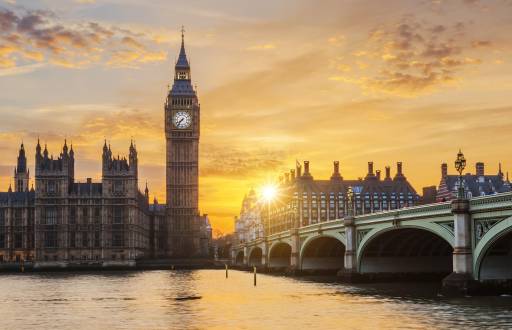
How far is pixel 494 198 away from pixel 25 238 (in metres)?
154

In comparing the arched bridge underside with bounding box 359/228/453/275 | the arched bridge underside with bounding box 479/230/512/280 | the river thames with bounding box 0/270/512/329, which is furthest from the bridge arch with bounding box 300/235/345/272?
the arched bridge underside with bounding box 479/230/512/280

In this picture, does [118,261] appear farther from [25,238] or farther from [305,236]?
[305,236]

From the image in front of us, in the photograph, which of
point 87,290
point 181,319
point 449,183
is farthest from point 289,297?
point 449,183

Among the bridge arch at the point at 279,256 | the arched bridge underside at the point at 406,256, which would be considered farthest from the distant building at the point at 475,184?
the arched bridge underside at the point at 406,256

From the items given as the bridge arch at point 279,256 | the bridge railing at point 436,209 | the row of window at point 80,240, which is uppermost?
the bridge railing at point 436,209

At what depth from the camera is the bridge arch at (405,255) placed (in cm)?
8819

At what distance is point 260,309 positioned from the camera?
198ft

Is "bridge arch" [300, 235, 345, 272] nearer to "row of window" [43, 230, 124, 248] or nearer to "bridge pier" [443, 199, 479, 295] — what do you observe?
"bridge pier" [443, 199, 479, 295]

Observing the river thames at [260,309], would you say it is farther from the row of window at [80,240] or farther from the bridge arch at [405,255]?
the row of window at [80,240]

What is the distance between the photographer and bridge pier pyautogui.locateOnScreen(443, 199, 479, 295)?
60.6 meters

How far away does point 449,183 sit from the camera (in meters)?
193

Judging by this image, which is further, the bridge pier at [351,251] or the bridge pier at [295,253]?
the bridge pier at [295,253]

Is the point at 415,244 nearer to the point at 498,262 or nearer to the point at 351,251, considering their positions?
the point at 351,251

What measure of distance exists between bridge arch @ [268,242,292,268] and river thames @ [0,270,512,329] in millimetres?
61018
